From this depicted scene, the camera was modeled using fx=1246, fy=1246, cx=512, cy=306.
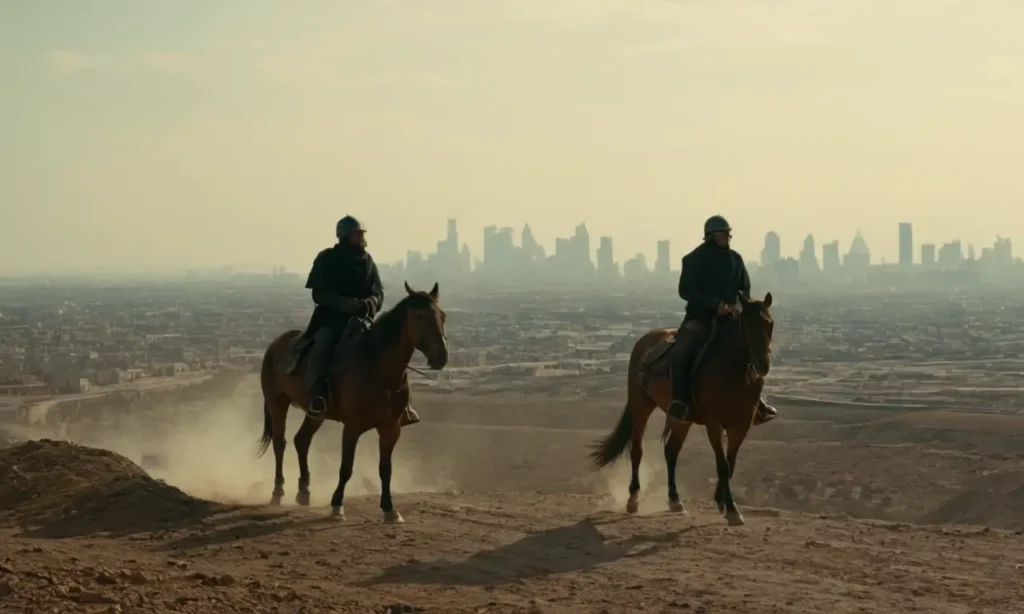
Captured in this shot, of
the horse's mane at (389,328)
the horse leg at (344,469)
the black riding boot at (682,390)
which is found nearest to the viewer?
the horse's mane at (389,328)

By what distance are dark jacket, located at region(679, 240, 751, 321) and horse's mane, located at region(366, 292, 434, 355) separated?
11.5 feet

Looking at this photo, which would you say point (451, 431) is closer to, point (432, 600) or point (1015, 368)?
point (432, 600)

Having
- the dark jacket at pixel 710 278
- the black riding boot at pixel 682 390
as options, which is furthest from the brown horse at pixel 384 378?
the dark jacket at pixel 710 278

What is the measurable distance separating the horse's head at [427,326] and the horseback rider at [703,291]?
10.5 feet

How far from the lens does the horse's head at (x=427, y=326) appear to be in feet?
47.4

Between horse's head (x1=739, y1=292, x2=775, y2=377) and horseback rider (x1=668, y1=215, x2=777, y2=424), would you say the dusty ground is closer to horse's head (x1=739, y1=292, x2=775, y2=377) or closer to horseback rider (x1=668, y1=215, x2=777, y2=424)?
horseback rider (x1=668, y1=215, x2=777, y2=424)

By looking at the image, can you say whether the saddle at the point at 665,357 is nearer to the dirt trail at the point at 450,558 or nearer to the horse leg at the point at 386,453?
the dirt trail at the point at 450,558

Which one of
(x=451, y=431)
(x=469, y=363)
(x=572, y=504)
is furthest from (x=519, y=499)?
(x=469, y=363)

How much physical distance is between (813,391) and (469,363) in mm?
31426

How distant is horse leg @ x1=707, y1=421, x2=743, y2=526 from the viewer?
51.2ft

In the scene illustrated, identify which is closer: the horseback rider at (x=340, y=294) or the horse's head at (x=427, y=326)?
the horse's head at (x=427, y=326)

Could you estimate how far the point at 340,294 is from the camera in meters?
16.2

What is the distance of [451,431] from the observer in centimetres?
5391

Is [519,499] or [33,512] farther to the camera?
[519,499]
